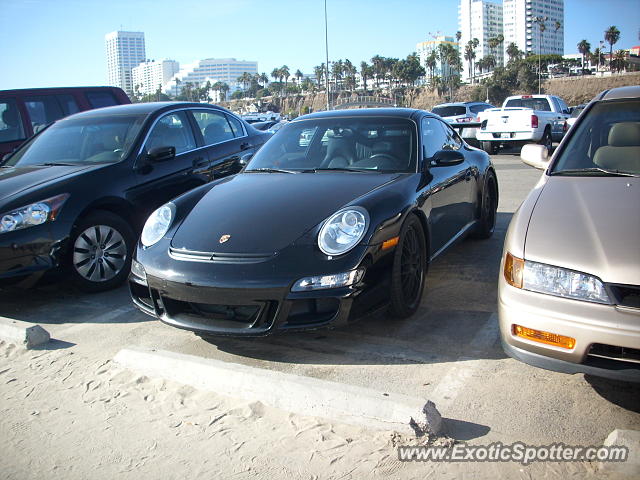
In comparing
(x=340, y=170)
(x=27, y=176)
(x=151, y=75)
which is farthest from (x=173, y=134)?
(x=151, y=75)

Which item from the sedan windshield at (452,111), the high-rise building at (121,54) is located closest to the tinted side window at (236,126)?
the sedan windshield at (452,111)

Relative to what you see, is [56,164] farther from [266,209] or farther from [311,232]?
[311,232]

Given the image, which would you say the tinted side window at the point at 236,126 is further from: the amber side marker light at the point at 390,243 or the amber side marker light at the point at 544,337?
the amber side marker light at the point at 544,337

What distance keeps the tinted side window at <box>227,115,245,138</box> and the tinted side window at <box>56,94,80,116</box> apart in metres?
3.29

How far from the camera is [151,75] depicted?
180375 mm

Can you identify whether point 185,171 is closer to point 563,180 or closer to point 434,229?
point 434,229

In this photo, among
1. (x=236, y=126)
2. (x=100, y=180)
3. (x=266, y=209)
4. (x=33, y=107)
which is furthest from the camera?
(x=33, y=107)

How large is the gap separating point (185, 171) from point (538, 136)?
39.1 feet

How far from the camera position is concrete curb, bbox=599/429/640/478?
2176mm

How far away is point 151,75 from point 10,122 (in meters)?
185

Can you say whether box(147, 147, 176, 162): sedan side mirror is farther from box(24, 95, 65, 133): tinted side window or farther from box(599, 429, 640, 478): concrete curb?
box(599, 429, 640, 478): concrete curb

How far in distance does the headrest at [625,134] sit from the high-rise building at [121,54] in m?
163

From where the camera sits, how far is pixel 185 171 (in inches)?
229

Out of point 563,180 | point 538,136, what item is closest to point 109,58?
point 538,136
